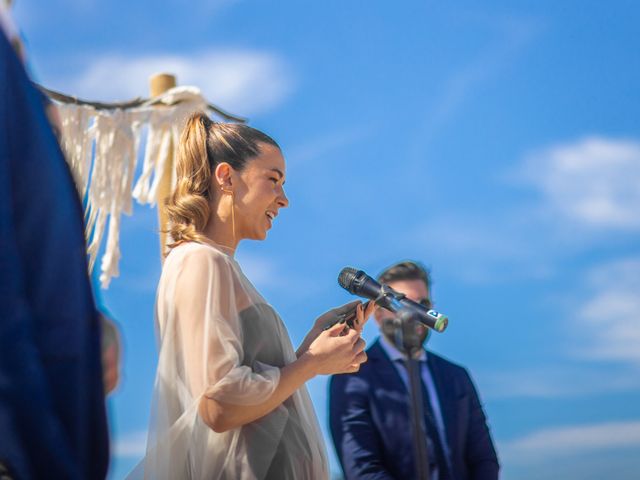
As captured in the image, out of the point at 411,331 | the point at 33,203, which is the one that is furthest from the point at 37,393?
the point at 411,331

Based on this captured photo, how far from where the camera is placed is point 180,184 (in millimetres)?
2805

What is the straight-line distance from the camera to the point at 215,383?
94.2 inches

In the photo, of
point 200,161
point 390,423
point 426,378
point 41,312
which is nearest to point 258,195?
point 200,161

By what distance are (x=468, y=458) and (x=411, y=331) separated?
1934mm

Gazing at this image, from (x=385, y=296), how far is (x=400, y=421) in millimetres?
1438

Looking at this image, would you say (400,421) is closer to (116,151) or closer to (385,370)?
(385,370)

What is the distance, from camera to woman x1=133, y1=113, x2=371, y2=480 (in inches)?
95.3

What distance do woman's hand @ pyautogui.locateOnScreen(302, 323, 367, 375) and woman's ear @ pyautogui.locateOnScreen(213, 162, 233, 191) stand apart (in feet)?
1.76

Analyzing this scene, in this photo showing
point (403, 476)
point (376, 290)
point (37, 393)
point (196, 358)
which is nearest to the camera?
point (37, 393)

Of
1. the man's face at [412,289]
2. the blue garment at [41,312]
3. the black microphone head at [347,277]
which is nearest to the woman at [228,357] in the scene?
the black microphone head at [347,277]

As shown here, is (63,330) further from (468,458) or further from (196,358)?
(468,458)

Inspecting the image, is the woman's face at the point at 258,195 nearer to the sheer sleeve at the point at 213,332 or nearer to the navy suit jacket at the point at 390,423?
the sheer sleeve at the point at 213,332

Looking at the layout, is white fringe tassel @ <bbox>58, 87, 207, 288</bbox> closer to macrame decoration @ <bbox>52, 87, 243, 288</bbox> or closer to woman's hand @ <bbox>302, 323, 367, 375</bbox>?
macrame decoration @ <bbox>52, 87, 243, 288</bbox>

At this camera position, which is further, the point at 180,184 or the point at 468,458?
the point at 468,458
